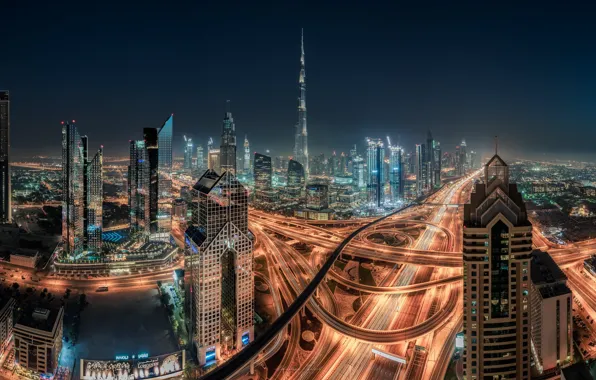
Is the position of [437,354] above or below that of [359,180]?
below

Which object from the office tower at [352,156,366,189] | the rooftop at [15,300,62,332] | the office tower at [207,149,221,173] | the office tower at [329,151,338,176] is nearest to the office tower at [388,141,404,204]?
the office tower at [352,156,366,189]

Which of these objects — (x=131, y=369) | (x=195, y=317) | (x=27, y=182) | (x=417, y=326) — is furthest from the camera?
(x=27, y=182)

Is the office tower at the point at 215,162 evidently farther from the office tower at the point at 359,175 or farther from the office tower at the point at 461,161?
the office tower at the point at 461,161

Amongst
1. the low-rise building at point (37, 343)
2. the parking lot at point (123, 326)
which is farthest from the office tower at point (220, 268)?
the low-rise building at point (37, 343)

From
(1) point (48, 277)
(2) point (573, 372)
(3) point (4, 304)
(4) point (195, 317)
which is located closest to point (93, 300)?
(3) point (4, 304)

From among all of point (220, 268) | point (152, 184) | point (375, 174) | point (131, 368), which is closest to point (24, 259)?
point (152, 184)

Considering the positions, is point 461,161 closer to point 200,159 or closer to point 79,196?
point 200,159

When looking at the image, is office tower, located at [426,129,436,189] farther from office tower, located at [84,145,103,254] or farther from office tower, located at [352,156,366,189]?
office tower, located at [84,145,103,254]

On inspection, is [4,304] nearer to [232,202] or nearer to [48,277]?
[48,277]
